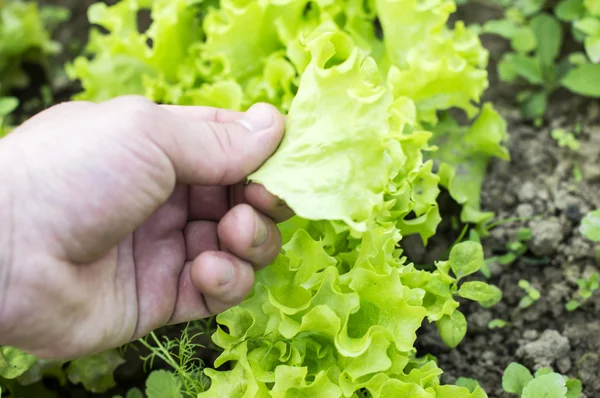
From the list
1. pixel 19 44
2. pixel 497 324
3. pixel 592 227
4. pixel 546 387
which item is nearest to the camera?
pixel 546 387

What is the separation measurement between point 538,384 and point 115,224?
34.9 inches

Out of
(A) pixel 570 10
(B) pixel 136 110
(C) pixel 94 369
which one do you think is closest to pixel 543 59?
(A) pixel 570 10

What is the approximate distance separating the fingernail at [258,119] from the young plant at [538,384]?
2.43 feet

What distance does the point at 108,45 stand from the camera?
220 cm

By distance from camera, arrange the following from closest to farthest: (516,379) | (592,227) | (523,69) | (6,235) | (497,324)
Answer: (6,235), (516,379), (592,227), (497,324), (523,69)

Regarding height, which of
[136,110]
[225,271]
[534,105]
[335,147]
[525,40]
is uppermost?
[136,110]

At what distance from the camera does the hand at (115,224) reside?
106 centimetres

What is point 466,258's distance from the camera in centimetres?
144

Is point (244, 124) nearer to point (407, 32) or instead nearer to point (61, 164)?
point (61, 164)

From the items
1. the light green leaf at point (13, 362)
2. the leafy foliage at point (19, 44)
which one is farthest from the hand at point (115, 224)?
the leafy foliage at point (19, 44)

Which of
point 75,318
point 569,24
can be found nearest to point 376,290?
point 75,318

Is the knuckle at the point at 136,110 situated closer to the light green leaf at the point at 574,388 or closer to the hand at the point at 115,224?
the hand at the point at 115,224

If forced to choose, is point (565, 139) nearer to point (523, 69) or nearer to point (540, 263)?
point (523, 69)

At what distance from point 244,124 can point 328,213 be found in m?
0.26
